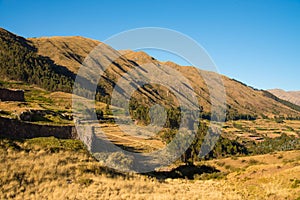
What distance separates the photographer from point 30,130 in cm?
3173

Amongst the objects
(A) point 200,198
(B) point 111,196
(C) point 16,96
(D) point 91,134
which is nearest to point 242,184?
(A) point 200,198

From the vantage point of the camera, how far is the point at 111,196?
18125 millimetres

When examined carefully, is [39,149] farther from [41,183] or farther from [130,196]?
[130,196]

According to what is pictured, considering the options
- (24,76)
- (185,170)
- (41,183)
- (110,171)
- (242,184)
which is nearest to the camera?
(41,183)

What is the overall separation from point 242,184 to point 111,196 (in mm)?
16669

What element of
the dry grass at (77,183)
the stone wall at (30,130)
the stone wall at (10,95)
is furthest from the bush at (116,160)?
the stone wall at (10,95)

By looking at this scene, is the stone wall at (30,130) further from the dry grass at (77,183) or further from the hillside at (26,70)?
the hillside at (26,70)

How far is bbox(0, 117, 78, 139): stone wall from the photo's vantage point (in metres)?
26.7

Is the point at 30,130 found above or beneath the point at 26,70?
beneath

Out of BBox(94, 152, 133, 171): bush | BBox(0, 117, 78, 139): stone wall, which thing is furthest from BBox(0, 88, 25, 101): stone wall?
BBox(94, 152, 133, 171): bush

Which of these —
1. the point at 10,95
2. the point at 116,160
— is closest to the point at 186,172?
the point at 116,160

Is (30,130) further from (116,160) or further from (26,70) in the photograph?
(26,70)

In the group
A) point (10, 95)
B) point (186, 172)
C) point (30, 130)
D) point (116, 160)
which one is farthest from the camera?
point (10, 95)

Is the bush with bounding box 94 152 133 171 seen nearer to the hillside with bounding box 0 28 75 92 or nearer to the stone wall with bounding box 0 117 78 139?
the stone wall with bounding box 0 117 78 139
